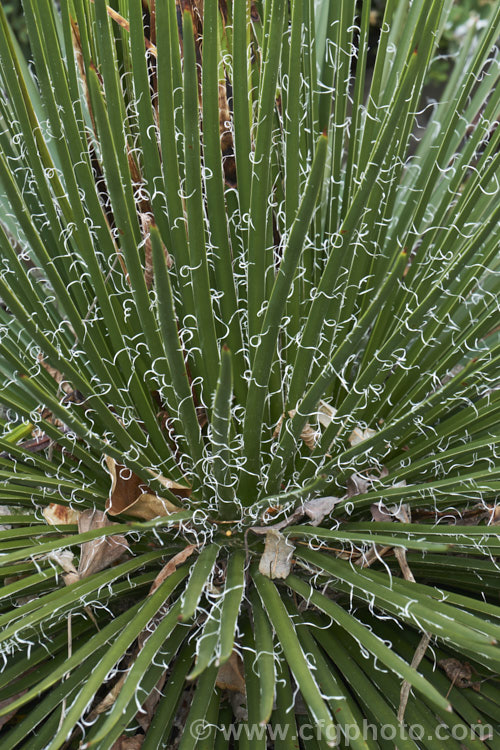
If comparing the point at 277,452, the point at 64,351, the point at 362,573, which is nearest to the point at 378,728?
the point at 362,573

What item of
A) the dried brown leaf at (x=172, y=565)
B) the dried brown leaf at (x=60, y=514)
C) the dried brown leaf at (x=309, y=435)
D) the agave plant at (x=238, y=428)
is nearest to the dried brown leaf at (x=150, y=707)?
the agave plant at (x=238, y=428)

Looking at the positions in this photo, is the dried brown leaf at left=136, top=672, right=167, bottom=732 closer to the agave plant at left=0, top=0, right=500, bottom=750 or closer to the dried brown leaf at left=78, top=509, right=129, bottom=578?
the agave plant at left=0, top=0, right=500, bottom=750

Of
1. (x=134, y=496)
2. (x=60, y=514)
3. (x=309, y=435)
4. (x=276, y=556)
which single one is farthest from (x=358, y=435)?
(x=60, y=514)

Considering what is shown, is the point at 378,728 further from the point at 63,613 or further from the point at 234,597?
the point at 63,613

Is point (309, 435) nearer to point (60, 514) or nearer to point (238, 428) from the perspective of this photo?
point (238, 428)

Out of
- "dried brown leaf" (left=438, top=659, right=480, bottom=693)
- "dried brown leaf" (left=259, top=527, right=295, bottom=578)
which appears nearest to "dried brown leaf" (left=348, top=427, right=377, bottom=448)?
"dried brown leaf" (left=259, top=527, right=295, bottom=578)

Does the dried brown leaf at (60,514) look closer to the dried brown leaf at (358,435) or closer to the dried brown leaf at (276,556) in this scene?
the dried brown leaf at (276,556)

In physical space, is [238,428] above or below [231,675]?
above
